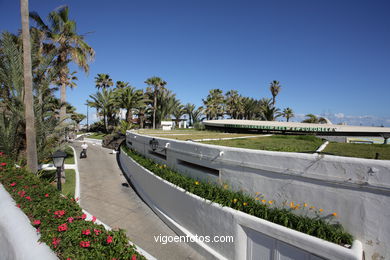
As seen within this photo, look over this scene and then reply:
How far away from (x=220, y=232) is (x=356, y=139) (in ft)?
47.3

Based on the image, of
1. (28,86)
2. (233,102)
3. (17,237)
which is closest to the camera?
(17,237)

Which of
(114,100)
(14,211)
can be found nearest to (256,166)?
(14,211)

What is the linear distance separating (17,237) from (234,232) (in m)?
4.47

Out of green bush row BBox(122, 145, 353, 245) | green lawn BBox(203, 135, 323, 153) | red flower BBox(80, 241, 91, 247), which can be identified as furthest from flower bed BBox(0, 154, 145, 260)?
green lawn BBox(203, 135, 323, 153)

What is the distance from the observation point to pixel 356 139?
13938 mm

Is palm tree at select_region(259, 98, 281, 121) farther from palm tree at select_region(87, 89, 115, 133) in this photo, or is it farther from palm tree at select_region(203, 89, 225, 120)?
palm tree at select_region(87, 89, 115, 133)

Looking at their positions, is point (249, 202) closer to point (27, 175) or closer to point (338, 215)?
point (338, 215)

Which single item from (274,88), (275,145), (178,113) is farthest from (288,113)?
(275,145)

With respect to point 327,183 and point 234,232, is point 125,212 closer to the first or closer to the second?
point 234,232

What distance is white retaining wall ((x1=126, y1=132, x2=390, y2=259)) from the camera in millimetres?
3303

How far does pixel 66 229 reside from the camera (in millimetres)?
3271

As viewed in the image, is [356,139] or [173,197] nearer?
[173,197]

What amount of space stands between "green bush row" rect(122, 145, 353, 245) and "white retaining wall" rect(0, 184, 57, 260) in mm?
3816

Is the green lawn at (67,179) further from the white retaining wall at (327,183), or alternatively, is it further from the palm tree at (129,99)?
the palm tree at (129,99)
